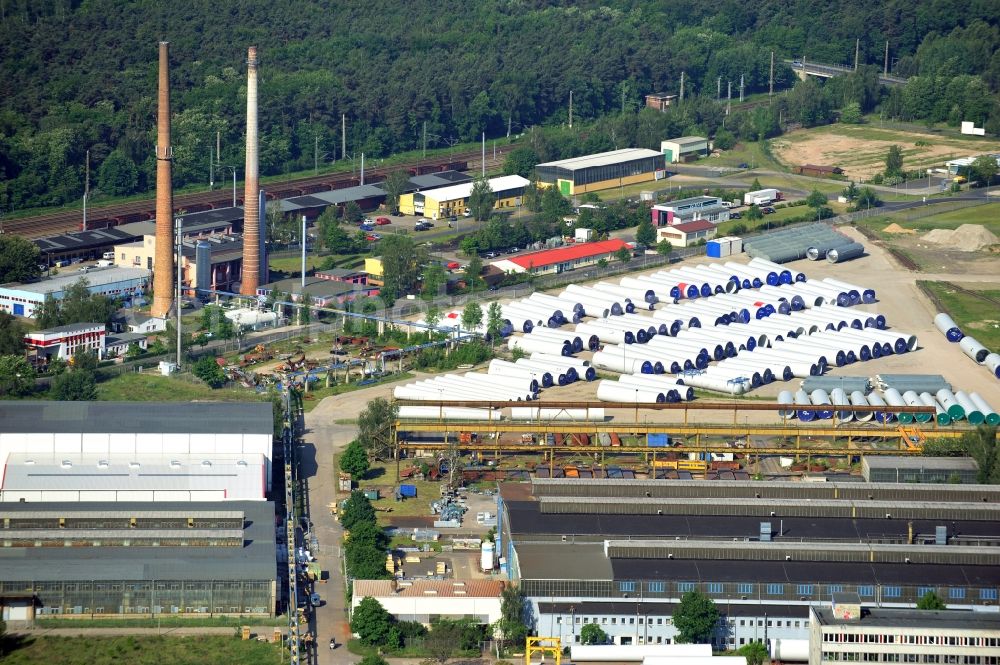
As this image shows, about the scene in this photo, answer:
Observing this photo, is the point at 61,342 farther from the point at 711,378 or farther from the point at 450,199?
the point at 450,199

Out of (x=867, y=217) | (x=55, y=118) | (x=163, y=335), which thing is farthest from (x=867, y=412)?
(x=55, y=118)

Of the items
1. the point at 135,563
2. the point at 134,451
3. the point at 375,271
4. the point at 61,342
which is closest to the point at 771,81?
the point at 375,271

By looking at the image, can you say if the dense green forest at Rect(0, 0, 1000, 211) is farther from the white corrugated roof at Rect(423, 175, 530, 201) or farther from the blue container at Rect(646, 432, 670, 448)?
the blue container at Rect(646, 432, 670, 448)

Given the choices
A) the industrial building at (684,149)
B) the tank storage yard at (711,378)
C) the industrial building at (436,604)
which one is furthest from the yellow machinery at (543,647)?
the industrial building at (684,149)

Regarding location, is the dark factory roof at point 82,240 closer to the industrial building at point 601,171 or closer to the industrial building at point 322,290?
the industrial building at point 322,290

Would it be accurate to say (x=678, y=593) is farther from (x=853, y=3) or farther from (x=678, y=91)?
(x=853, y=3)
